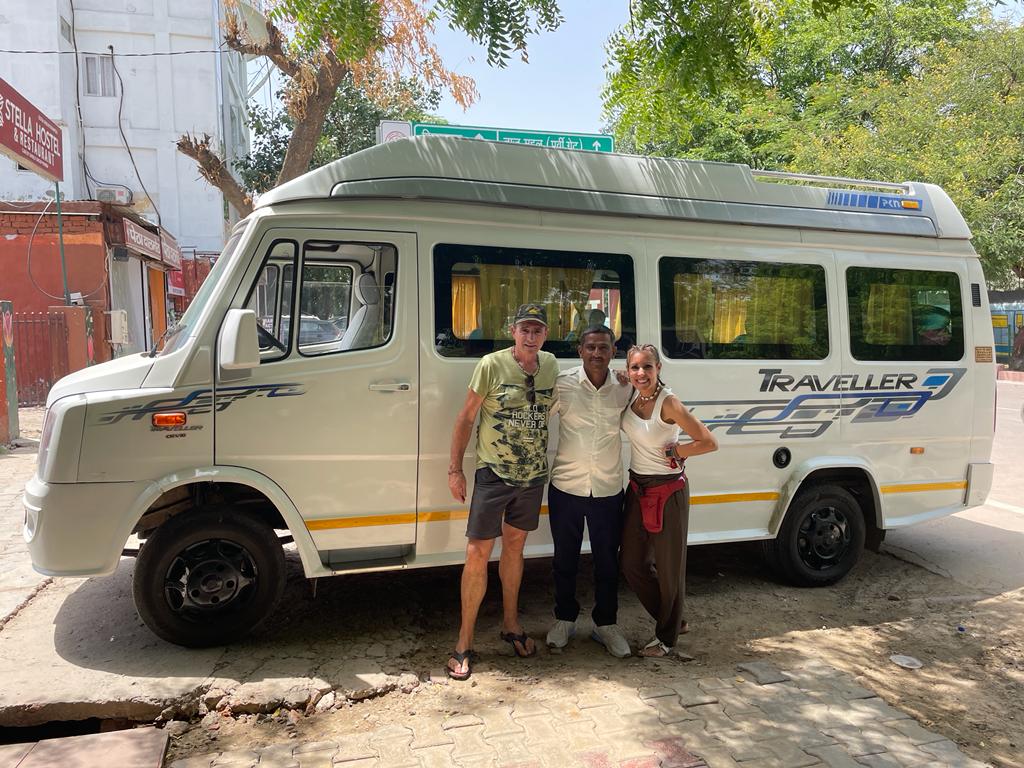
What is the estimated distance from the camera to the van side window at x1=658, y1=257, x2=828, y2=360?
15.9ft

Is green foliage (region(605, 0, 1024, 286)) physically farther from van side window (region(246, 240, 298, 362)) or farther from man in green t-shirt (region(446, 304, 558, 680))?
van side window (region(246, 240, 298, 362))

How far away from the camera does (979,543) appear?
6.49 m

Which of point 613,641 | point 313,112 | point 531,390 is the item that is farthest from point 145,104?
point 613,641

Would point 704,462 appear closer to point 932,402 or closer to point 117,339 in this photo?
point 932,402

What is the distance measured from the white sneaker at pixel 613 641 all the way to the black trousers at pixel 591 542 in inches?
1.4

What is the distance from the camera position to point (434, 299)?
4285 millimetres

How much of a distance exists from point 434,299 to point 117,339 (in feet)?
38.4

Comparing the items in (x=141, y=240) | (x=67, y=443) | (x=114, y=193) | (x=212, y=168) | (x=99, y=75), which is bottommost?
(x=67, y=443)

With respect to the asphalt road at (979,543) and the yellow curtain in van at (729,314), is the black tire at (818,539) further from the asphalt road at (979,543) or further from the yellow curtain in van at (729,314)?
the yellow curtain in van at (729,314)

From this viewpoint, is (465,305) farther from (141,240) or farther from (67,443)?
(141,240)

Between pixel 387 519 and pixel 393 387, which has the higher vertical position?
pixel 393 387

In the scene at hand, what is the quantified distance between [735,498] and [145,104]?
24.8m

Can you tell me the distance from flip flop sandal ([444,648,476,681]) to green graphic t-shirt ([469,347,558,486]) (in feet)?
3.07

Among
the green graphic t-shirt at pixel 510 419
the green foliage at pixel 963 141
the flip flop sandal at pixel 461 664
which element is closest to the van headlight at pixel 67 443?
the green graphic t-shirt at pixel 510 419
